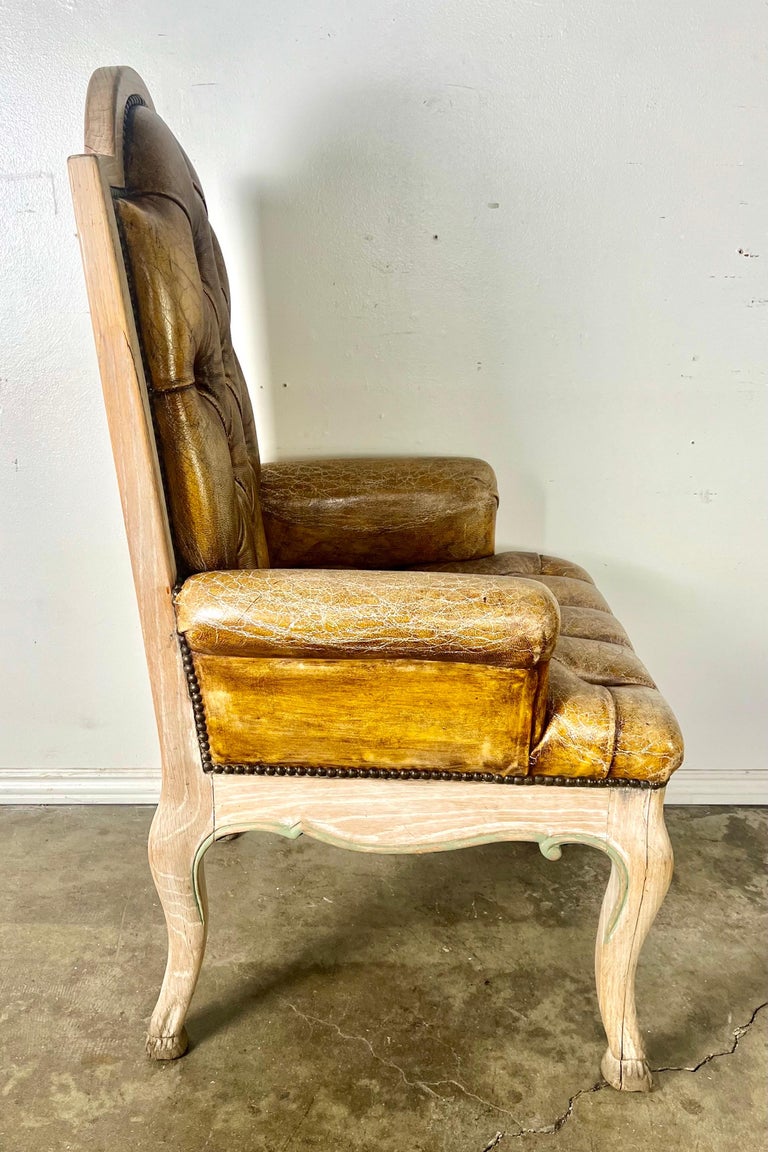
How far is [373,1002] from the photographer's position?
3.96ft

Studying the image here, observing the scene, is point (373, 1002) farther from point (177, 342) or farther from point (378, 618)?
point (177, 342)

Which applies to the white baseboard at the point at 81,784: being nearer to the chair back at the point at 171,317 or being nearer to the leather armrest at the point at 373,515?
the leather armrest at the point at 373,515

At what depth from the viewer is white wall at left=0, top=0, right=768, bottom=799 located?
133 centimetres

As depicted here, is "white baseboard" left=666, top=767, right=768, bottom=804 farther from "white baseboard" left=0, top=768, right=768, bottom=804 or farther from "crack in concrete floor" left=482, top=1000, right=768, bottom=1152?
"crack in concrete floor" left=482, top=1000, right=768, bottom=1152

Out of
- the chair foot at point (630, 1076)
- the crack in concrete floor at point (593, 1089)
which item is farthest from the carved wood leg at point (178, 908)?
the chair foot at point (630, 1076)

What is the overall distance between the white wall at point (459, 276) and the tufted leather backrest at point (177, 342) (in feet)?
1.41

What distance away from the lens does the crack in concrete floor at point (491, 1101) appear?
101 cm

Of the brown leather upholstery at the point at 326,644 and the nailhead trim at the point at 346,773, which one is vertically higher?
the brown leather upholstery at the point at 326,644

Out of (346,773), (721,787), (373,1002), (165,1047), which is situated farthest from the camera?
(721,787)

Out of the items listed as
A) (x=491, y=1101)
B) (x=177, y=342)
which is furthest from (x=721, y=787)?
(x=177, y=342)

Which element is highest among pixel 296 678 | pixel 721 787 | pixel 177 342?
pixel 177 342

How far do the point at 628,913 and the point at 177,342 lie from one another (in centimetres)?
91

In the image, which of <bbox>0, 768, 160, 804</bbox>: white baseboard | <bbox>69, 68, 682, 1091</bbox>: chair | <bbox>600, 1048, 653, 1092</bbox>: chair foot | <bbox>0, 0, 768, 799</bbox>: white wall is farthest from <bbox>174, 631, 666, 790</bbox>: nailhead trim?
<bbox>0, 768, 160, 804</bbox>: white baseboard

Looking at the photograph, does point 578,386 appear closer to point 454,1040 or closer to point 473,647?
point 473,647
